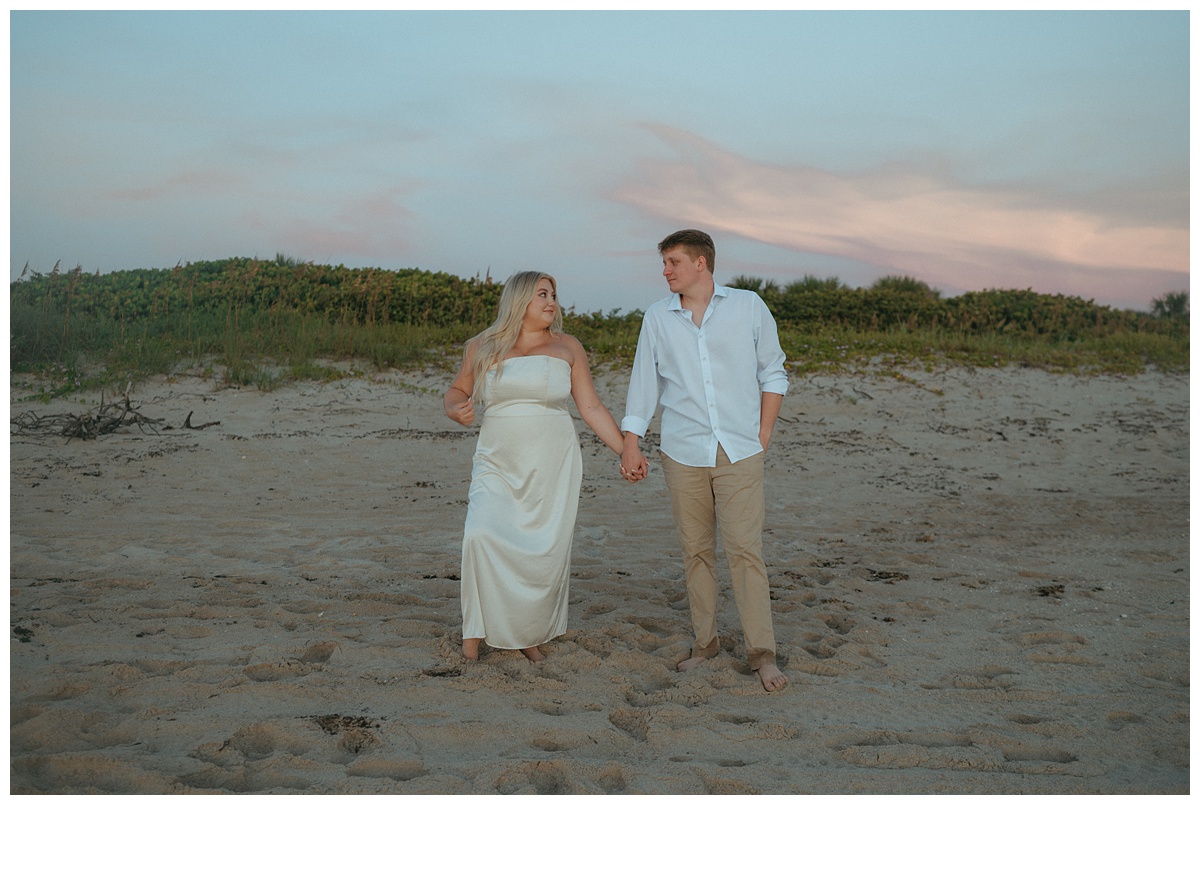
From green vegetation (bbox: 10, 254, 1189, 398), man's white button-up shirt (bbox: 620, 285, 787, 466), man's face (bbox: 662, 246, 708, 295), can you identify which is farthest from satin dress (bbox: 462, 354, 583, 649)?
green vegetation (bbox: 10, 254, 1189, 398)

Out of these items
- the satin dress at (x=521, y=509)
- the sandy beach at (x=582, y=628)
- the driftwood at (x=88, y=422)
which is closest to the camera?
the sandy beach at (x=582, y=628)

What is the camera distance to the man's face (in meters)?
4.55

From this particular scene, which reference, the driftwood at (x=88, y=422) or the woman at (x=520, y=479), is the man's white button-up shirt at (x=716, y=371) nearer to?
the woman at (x=520, y=479)

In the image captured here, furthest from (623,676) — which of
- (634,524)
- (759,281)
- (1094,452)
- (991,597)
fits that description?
(759,281)

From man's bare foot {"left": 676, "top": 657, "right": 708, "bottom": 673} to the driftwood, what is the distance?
7585 millimetres

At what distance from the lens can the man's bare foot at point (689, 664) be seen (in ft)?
15.6

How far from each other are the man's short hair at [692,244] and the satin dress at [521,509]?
2.66 feet

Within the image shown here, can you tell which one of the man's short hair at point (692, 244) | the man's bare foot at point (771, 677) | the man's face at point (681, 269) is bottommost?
the man's bare foot at point (771, 677)

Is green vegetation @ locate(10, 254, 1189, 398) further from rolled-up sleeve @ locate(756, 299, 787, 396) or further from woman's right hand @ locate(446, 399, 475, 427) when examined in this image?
rolled-up sleeve @ locate(756, 299, 787, 396)

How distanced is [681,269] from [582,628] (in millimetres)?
2085

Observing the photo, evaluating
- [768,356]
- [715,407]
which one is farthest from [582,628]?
[768,356]

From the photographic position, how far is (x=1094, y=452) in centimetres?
1120

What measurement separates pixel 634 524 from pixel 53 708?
4.89 meters

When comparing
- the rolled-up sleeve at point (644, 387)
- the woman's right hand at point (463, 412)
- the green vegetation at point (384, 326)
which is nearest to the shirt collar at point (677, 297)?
the rolled-up sleeve at point (644, 387)
